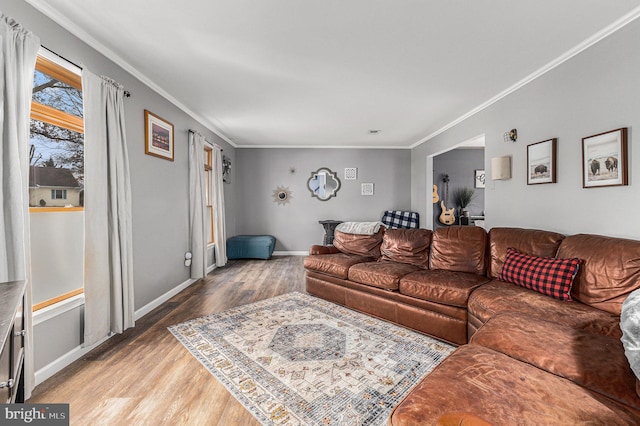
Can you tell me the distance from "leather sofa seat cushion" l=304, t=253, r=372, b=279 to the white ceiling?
2.11 meters

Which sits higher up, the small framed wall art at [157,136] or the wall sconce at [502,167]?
the small framed wall art at [157,136]

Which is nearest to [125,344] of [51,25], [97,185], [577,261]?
[97,185]

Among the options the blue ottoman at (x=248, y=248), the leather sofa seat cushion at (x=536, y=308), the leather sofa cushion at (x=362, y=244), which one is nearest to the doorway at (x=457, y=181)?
the leather sofa cushion at (x=362, y=244)

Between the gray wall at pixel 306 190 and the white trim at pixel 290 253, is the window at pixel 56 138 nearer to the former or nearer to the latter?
the gray wall at pixel 306 190

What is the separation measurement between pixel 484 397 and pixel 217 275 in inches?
175

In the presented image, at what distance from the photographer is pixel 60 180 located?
2.19m

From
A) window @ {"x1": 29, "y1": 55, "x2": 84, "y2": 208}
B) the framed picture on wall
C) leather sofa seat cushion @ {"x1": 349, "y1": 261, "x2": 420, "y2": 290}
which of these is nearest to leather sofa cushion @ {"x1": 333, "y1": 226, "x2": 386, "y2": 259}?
leather sofa seat cushion @ {"x1": 349, "y1": 261, "x2": 420, "y2": 290}

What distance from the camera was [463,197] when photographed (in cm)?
665

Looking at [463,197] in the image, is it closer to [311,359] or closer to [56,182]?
[311,359]

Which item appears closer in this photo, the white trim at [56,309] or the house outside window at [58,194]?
the white trim at [56,309]

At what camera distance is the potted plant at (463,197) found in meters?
6.65

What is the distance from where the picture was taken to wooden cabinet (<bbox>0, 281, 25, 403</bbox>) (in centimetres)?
86

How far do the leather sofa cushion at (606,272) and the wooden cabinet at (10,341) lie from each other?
3114 mm

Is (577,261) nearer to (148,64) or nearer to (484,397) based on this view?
(484,397)
